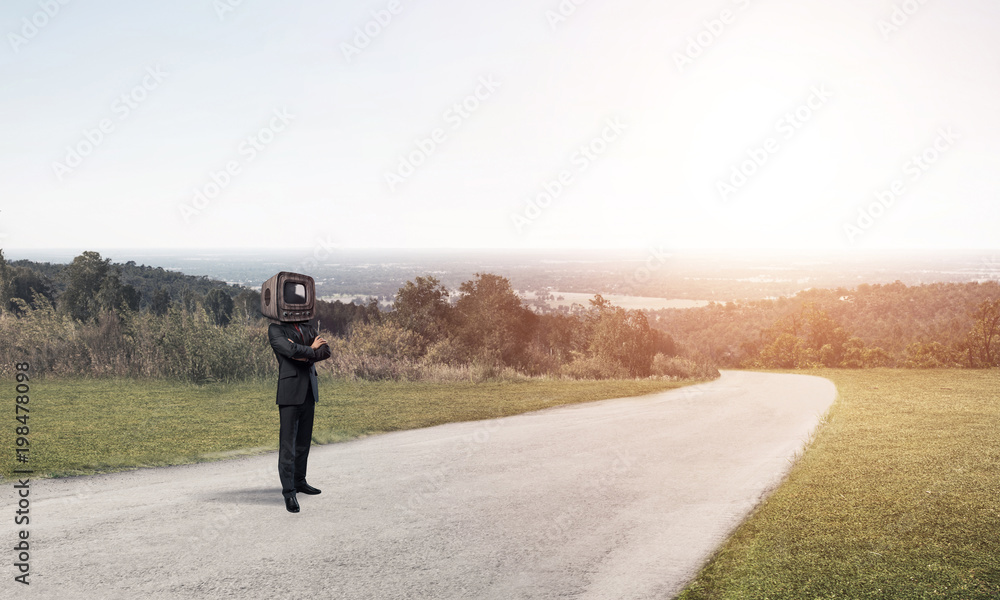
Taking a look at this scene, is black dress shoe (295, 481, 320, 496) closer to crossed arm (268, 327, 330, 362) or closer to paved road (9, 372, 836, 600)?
paved road (9, 372, 836, 600)

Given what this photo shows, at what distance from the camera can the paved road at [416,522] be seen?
448 centimetres

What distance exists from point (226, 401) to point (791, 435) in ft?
36.2

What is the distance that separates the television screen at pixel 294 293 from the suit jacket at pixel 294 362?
0.81 ft

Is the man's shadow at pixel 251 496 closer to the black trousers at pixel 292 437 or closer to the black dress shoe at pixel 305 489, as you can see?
the black dress shoe at pixel 305 489

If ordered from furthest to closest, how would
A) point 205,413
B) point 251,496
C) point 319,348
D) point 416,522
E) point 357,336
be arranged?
point 357,336
point 205,413
point 251,496
point 319,348
point 416,522

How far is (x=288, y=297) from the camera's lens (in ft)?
19.4

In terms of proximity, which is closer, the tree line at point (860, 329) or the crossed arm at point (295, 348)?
the crossed arm at point (295, 348)

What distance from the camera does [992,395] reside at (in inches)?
590

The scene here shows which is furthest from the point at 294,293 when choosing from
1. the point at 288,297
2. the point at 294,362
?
the point at 294,362

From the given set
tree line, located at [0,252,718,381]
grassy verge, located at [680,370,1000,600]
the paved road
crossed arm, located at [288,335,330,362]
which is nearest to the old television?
crossed arm, located at [288,335,330,362]

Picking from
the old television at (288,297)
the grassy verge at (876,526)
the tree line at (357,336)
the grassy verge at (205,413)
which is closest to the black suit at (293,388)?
the old television at (288,297)

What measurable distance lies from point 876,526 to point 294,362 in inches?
228

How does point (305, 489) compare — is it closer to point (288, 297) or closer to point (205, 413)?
point (288, 297)

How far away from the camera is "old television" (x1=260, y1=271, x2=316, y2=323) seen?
5.85 m
